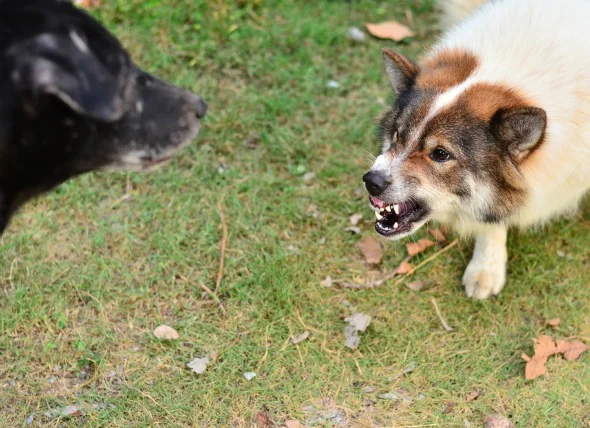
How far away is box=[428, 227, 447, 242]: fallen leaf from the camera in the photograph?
419cm

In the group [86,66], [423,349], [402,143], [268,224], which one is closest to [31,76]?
[86,66]

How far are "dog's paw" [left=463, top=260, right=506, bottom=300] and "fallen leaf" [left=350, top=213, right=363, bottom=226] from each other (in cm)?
71

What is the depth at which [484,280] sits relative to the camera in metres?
3.87

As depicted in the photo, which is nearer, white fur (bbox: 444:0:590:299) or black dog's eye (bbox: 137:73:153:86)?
black dog's eye (bbox: 137:73:153:86)

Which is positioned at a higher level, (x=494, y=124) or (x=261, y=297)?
(x=494, y=124)

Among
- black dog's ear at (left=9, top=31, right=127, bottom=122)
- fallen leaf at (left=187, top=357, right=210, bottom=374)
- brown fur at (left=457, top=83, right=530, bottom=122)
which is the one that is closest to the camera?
black dog's ear at (left=9, top=31, right=127, bottom=122)

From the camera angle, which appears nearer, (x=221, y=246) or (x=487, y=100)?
(x=487, y=100)

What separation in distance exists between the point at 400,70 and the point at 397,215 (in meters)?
0.71

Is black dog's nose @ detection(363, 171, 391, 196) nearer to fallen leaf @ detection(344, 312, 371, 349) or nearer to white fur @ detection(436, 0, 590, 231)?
white fur @ detection(436, 0, 590, 231)

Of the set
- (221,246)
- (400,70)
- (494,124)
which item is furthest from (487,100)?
(221,246)

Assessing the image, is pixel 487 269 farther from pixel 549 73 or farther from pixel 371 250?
pixel 549 73

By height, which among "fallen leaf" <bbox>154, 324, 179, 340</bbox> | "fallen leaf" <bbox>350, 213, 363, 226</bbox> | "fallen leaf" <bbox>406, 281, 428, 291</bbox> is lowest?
"fallen leaf" <bbox>154, 324, 179, 340</bbox>

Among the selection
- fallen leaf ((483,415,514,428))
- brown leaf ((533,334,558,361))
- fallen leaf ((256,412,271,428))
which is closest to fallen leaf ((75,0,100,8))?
fallen leaf ((256,412,271,428))

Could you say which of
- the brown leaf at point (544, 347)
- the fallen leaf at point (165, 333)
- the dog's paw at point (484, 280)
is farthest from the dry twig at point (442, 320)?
the fallen leaf at point (165, 333)
